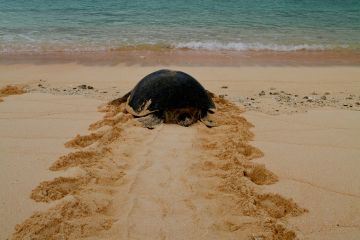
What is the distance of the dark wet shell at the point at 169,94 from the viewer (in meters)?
4.85

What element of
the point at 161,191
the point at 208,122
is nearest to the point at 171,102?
the point at 208,122

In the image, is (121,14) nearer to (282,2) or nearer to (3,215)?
(282,2)

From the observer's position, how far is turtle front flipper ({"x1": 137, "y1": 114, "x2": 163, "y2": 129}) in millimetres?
4698

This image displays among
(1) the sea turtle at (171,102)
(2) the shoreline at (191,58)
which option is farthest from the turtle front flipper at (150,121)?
(2) the shoreline at (191,58)

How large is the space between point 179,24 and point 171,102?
867 centimetres

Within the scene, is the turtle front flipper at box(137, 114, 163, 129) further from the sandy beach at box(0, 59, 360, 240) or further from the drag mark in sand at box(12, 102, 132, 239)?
the drag mark in sand at box(12, 102, 132, 239)

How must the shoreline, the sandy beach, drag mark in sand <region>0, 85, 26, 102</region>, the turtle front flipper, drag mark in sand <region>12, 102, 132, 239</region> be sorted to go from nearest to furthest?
drag mark in sand <region>12, 102, 132, 239</region> → the sandy beach → the turtle front flipper → drag mark in sand <region>0, 85, 26, 102</region> → the shoreline

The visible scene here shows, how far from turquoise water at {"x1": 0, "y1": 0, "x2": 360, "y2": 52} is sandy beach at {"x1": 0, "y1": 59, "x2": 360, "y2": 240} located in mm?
4629

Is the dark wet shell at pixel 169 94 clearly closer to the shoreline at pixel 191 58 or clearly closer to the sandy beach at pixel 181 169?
the sandy beach at pixel 181 169

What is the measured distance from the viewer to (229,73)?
7.71 meters

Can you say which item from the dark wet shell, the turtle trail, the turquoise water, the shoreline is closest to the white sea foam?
the turquoise water

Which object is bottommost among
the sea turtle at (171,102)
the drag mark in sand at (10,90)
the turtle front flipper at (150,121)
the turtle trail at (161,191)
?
the drag mark in sand at (10,90)

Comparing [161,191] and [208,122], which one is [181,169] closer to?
[161,191]

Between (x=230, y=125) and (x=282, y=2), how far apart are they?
14.3 m
